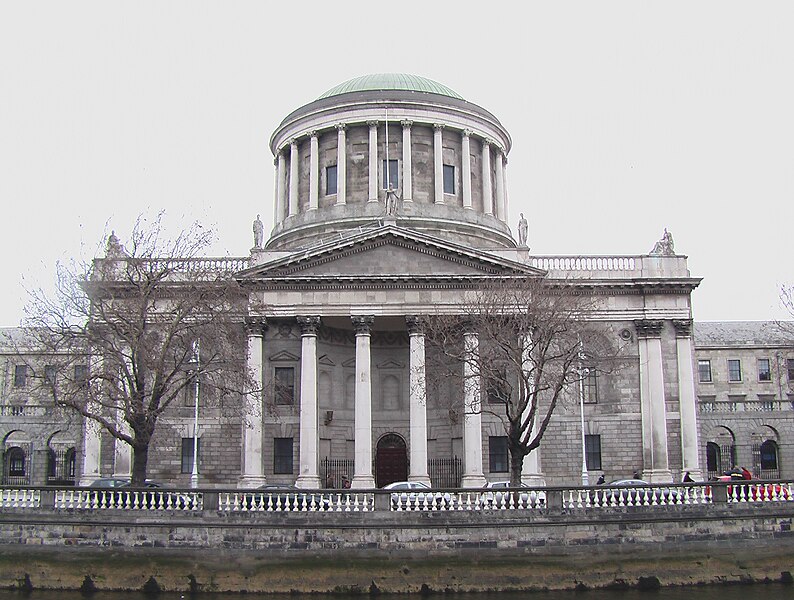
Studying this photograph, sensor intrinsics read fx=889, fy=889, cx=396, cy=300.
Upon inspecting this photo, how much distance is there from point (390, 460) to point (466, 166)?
61.3ft

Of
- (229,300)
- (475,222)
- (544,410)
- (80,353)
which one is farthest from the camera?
(475,222)

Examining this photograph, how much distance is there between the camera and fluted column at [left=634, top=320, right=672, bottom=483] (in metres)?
42.3

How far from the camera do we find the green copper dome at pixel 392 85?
55.1 metres

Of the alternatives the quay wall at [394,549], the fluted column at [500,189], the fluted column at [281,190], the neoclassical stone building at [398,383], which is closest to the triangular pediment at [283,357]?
the neoclassical stone building at [398,383]

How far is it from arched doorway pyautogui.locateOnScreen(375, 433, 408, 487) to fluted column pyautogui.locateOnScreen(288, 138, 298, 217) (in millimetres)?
16254

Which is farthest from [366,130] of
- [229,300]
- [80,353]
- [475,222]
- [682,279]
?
[80,353]

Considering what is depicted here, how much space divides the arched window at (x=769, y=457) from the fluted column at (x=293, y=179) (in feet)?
112

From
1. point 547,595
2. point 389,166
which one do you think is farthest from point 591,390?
point 547,595

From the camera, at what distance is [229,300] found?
104 ft

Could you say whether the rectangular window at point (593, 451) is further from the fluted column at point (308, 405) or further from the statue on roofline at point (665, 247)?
the fluted column at point (308, 405)

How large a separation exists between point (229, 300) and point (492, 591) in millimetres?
14141

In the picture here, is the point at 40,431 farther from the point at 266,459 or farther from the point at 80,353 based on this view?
the point at 80,353

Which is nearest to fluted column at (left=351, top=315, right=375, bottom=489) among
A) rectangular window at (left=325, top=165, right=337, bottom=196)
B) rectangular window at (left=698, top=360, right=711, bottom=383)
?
rectangular window at (left=325, top=165, right=337, bottom=196)

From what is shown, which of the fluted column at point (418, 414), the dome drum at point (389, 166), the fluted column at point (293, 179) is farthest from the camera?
the fluted column at point (293, 179)
